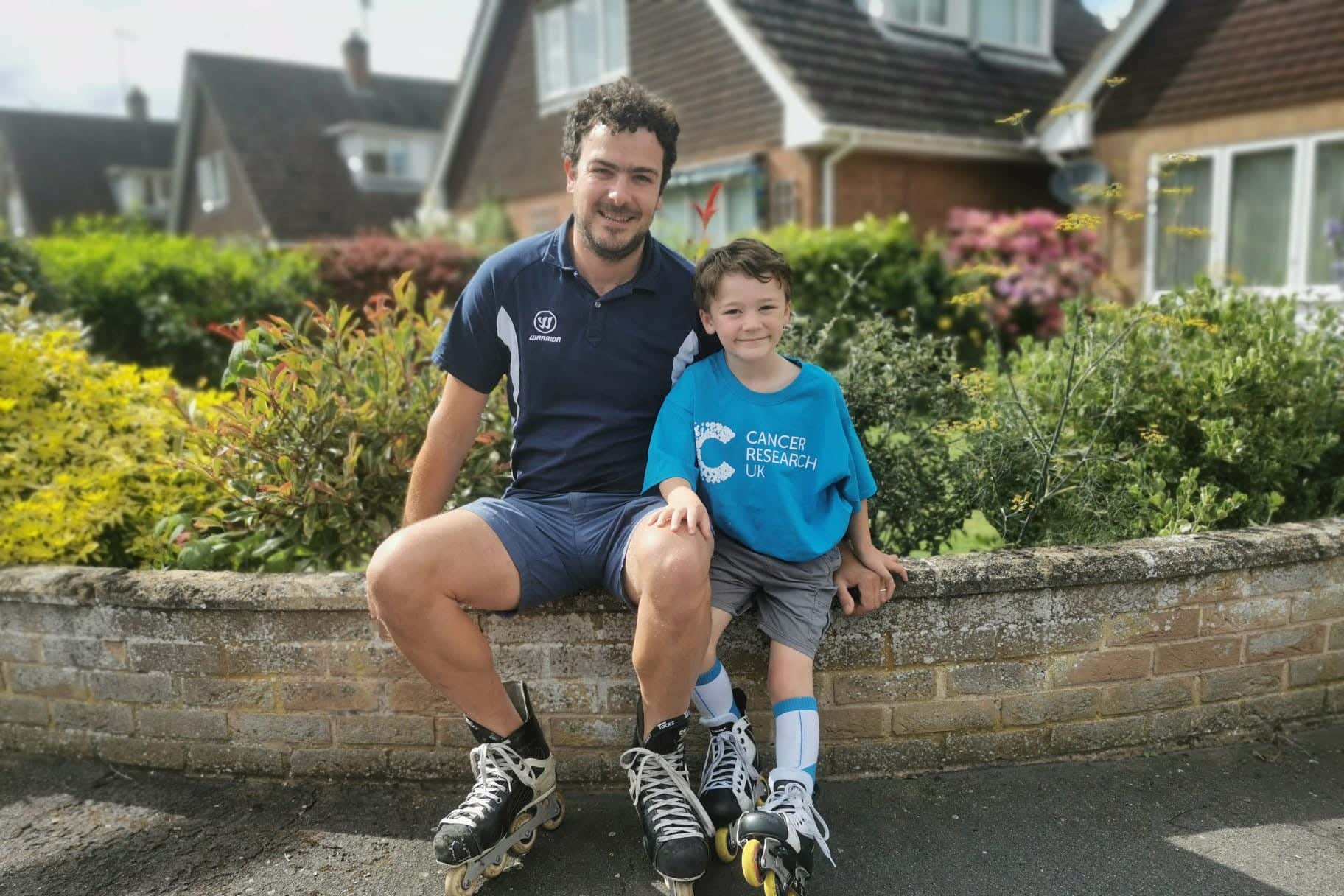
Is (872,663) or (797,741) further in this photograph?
(872,663)

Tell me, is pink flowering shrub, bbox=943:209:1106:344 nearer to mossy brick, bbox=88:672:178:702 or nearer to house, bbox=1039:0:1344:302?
house, bbox=1039:0:1344:302

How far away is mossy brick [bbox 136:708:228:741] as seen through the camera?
295 centimetres

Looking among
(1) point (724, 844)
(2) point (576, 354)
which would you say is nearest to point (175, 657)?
(2) point (576, 354)

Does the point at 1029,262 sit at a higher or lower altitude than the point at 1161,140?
lower

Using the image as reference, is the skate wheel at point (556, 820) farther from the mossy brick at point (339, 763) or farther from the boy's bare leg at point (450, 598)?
the mossy brick at point (339, 763)

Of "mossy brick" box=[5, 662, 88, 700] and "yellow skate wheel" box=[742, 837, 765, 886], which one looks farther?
"mossy brick" box=[5, 662, 88, 700]

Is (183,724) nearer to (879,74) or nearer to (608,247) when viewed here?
(608,247)

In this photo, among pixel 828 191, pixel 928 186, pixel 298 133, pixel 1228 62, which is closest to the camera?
pixel 1228 62

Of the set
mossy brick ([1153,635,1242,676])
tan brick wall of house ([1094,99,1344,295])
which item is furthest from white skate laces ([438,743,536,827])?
tan brick wall of house ([1094,99,1344,295])

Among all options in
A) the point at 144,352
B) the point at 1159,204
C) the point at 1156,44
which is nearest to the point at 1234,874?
the point at 144,352

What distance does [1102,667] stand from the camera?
112 inches

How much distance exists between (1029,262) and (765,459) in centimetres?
856

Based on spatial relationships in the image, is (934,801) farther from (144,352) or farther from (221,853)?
(144,352)

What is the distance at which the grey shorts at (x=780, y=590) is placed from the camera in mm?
2568
